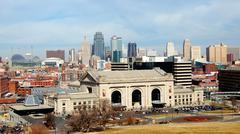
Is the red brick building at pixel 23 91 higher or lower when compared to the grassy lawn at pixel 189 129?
higher

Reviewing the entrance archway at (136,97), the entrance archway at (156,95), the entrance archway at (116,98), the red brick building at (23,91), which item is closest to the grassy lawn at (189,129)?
the entrance archway at (116,98)

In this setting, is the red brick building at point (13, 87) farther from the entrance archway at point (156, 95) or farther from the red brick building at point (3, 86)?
the entrance archway at point (156, 95)

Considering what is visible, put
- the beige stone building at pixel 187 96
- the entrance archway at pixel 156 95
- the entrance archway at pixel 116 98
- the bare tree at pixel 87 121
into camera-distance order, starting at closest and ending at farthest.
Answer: the bare tree at pixel 87 121
the entrance archway at pixel 116 98
the entrance archway at pixel 156 95
the beige stone building at pixel 187 96

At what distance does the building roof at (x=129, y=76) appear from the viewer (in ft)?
409

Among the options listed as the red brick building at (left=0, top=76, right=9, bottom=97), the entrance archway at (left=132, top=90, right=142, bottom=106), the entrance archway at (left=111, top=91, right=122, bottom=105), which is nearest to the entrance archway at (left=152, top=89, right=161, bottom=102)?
the entrance archway at (left=132, top=90, right=142, bottom=106)

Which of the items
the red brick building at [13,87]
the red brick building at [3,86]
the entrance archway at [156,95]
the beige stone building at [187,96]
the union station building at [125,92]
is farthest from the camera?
the red brick building at [13,87]

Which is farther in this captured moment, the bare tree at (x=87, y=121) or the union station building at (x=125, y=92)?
the union station building at (x=125, y=92)

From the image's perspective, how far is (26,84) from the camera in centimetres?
19825

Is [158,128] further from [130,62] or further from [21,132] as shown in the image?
[130,62]

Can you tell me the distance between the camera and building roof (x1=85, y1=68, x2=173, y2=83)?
409 feet

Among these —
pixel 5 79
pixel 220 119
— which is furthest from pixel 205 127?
pixel 5 79

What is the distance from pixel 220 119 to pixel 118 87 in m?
37.1

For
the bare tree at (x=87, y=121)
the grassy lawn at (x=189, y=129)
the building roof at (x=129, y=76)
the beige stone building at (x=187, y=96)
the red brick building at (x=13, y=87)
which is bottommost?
the grassy lawn at (x=189, y=129)

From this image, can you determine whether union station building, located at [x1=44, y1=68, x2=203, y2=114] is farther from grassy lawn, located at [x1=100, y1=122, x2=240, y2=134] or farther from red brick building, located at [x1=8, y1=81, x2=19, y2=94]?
red brick building, located at [x1=8, y1=81, x2=19, y2=94]
